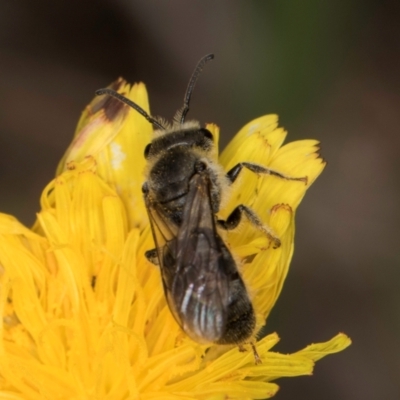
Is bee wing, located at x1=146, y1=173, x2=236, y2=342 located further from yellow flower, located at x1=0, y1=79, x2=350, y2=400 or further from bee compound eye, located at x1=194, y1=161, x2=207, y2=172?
yellow flower, located at x1=0, y1=79, x2=350, y2=400

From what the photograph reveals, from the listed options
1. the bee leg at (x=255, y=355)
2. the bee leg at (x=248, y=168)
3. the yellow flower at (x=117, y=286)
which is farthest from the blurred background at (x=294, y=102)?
the bee leg at (x=255, y=355)

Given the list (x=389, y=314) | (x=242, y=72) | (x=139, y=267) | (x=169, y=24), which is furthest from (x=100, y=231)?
(x=169, y=24)

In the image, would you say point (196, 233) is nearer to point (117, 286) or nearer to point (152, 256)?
point (152, 256)

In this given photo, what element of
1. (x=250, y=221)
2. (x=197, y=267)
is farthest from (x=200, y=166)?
(x=197, y=267)

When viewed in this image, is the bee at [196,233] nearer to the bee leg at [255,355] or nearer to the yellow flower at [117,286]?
the bee leg at [255,355]

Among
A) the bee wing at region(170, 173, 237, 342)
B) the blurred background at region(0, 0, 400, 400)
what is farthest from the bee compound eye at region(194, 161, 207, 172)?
the blurred background at region(0, 0, 400, 400)

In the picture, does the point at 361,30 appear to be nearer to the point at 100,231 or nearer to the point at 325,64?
the point at 325,64
